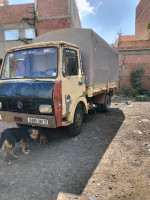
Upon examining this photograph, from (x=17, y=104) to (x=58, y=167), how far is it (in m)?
1.63

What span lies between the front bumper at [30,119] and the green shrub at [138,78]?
10.3m

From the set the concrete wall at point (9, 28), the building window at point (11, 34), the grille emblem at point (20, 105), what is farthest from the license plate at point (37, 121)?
the building window at point (11, 34)

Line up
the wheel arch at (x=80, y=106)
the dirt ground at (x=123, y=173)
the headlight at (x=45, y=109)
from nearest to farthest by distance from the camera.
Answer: the dirt ground at (x=123, y=173)
the headlight at (x=45, y=109)
the wheel arch at (x=80, y=106)

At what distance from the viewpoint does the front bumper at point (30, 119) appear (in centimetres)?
313

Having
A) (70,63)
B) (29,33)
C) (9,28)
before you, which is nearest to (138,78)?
(70,63)

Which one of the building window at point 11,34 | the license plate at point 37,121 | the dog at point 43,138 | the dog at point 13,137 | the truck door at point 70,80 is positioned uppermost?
the building window at point 11,34

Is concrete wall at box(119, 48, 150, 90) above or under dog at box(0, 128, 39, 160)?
above

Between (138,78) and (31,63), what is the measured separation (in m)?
10.1

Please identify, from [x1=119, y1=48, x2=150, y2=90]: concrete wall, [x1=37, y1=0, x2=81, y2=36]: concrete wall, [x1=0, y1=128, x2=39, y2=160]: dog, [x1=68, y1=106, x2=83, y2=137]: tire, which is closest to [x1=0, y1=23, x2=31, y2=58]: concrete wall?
[x1=37, y1=0, x2=81, y2=36]: concrete wall

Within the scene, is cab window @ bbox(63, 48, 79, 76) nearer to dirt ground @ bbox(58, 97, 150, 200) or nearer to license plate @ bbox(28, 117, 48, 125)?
license plate @ bbox(28, 117, 48, 125)

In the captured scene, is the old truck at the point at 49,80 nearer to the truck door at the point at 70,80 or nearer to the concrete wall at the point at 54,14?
the truck door at the point at 70,80

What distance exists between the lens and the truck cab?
123 inches

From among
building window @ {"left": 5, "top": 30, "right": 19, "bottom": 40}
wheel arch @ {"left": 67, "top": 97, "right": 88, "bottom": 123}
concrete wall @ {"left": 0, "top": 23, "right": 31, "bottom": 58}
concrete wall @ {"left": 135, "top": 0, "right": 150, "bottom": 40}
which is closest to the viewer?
wheel arch @ {"left": 67, "top": 97, "right": 88, "bottom": 123}

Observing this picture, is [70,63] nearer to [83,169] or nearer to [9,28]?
[83,169]
